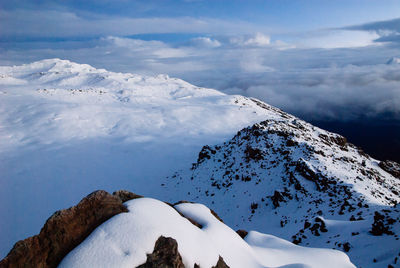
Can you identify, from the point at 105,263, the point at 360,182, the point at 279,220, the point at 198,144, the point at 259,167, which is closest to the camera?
the point at 105,263

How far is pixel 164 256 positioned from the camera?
5.17 m

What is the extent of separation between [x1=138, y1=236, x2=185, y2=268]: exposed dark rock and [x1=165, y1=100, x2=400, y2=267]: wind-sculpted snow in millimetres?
9538

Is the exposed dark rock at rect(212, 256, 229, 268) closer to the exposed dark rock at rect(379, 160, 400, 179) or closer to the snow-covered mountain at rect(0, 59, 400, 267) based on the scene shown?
the snow-covered mountain at rect(0, 59, 400, 267)

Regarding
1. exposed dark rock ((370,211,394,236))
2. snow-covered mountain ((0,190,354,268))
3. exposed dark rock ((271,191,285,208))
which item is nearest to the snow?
snow-covered mountain ((0,190,354,268))

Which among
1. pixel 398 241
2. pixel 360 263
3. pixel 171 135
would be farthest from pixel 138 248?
pixel 171 135

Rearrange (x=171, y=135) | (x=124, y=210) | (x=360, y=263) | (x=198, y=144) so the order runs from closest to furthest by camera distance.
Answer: (x=124, y=210), (x=360, y=263), (x=198, y=144), (x=171, y=135)

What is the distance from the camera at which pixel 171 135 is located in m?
43.6

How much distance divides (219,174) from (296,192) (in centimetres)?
820

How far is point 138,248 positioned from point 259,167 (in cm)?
1910

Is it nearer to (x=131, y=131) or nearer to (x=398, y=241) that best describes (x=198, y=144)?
(x=131, y=131)

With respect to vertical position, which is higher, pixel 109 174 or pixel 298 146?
pixel 298 146

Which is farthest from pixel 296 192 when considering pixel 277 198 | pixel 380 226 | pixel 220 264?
pixel 220 264

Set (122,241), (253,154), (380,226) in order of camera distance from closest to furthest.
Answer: (122,241)
(380,226)
(253,154)

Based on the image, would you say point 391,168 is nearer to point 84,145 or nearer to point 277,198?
point 277,198
